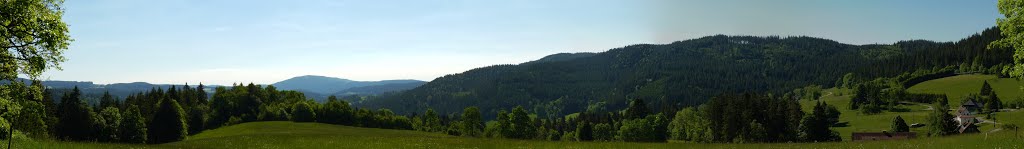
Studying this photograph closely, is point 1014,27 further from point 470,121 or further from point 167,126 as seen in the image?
point 167,126

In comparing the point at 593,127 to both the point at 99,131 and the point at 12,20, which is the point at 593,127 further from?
the point at 12,20

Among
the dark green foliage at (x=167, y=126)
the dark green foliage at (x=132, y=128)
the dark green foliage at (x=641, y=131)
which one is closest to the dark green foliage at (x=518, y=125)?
the dark green foliage at (x=641, y=131)

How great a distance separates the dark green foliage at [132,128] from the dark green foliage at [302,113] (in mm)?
47274

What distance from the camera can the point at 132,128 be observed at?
86688mm

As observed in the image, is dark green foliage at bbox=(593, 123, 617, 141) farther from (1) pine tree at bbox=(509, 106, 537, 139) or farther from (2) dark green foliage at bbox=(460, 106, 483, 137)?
(1) pine tree at bbox=(509, 106, 537, 139)

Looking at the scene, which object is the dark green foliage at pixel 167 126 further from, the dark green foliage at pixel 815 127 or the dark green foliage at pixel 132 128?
the dark green foliage at pixel 815 127

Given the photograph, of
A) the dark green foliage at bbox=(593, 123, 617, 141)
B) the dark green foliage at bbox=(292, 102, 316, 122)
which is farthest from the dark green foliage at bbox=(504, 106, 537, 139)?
the dark green foliage at bbox=(593, 123, 617, 141)

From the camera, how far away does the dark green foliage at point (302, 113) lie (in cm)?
13588

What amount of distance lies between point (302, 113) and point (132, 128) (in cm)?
5074

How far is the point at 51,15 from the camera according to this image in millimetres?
20219

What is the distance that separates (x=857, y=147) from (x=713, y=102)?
99.4 metres

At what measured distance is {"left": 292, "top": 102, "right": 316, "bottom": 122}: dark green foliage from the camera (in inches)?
5349

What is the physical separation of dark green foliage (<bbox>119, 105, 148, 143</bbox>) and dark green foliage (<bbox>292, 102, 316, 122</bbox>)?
47.3 m

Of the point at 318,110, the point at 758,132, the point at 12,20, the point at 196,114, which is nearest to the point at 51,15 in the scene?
the point at 12,20
